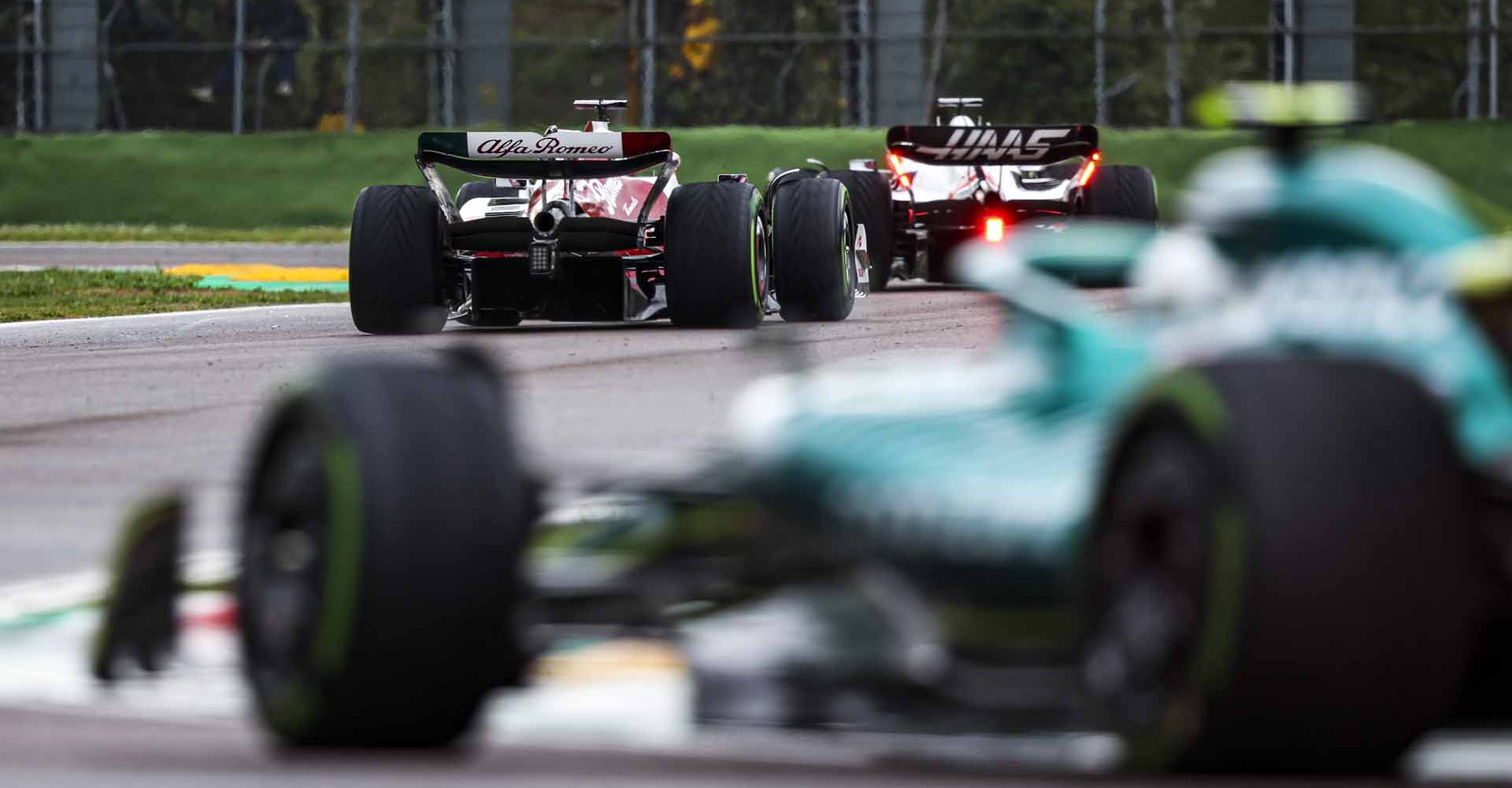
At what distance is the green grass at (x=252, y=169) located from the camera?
36.4m

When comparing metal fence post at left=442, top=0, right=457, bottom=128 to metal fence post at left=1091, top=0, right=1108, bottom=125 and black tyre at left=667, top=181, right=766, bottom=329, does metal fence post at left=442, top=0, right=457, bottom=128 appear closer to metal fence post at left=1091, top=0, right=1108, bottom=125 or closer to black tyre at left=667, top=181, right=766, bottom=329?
metal fence post at left=1091, top=0, right=1108, bottom=125

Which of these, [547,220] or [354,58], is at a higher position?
[354,58]

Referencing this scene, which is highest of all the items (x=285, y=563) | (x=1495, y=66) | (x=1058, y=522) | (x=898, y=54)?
(x=898, y=54)

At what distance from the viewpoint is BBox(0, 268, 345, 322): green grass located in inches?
823

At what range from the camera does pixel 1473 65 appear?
36.6 metres

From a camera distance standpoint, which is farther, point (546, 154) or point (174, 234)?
point (174, 234)

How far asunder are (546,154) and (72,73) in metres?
24.7

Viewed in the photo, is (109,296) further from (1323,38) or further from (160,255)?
(1323,38)

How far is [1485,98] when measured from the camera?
1436 inches

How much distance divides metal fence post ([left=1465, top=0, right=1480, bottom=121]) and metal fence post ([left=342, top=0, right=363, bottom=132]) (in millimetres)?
14321

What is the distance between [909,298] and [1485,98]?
15.5m

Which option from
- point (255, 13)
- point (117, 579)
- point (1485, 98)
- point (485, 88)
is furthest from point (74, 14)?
point (117, 579)

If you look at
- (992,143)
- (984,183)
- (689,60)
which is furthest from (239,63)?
(992,143)

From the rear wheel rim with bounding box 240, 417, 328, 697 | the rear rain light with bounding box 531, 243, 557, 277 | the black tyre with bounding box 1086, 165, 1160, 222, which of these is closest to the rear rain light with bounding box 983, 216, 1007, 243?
the black tyre with bounding box 1086, 165, 1160, 222
